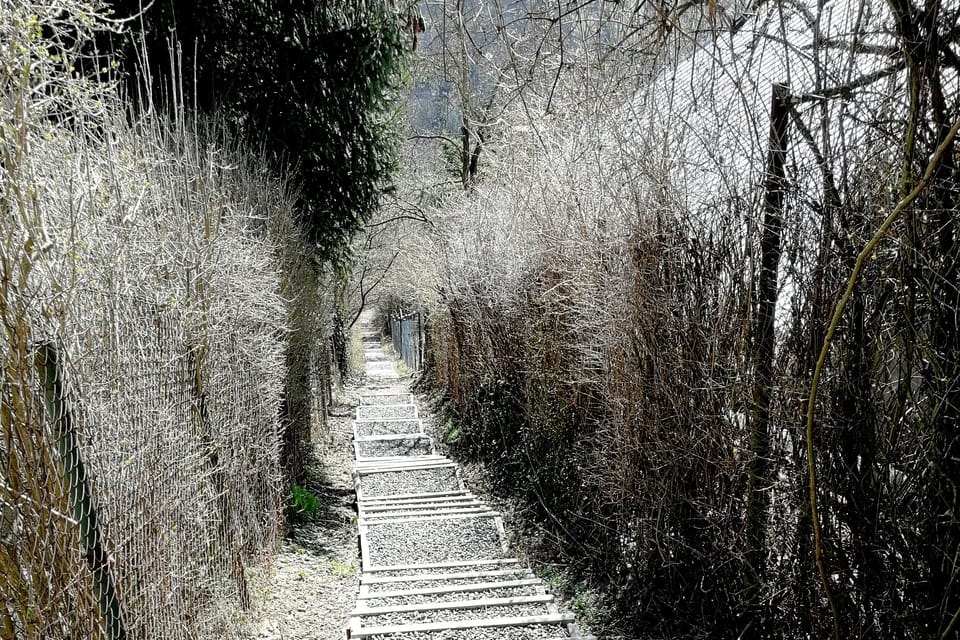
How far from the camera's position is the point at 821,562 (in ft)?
9.55

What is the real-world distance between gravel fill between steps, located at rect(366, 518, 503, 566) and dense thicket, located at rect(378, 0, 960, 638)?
0.99 meters

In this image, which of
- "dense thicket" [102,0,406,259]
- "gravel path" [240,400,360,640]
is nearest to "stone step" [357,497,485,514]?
"gravel path" [240,400,360,640]

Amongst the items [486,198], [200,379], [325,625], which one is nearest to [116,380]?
[200,379]

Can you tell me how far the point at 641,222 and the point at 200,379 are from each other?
3088mm

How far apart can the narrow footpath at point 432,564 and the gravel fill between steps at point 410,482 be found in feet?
0.05

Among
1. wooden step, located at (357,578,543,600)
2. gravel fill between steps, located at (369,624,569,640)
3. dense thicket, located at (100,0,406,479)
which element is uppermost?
dense thicket, located at (100,0,406,479)

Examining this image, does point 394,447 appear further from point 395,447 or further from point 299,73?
point 299,73

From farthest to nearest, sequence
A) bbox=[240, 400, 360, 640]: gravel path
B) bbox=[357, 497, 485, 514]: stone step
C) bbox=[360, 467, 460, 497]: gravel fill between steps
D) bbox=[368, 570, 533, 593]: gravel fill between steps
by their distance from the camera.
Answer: bbox=[360, 467, 460, 497]: gravel fill between steps, bbox=[357, 497, 485, 514]: stone step, bbox=[368, 570, 533, 593]: gravel fill between steps, bbox=[240, 400, 360, 640]: gravel path

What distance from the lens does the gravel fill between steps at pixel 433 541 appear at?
7.49 meters

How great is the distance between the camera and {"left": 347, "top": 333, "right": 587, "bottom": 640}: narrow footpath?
5.15m

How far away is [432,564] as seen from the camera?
6.94 meters

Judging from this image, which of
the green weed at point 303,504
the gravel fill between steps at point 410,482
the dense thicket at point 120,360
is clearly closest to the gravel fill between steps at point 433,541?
the green weed at point 303,504

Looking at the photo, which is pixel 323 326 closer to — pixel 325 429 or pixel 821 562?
pixel 325 429

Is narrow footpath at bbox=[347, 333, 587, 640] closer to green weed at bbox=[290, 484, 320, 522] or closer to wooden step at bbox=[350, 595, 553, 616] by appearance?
wooden step at bbox=[350, 595, 553, 616]
